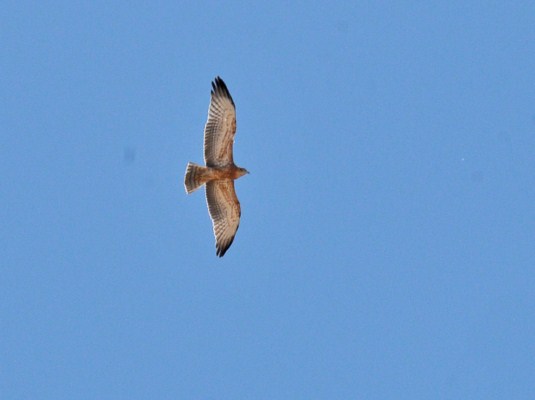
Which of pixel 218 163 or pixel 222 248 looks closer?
pixel 218 163

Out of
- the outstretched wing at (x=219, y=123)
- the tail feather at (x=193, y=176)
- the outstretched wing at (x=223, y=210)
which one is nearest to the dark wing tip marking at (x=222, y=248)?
the outstretched wing at (x=223, y=210)

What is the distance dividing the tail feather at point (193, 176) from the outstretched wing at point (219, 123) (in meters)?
0.26

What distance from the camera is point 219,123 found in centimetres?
3278

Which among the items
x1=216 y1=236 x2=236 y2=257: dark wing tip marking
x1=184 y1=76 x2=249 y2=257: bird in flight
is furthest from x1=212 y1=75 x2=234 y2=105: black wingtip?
x1=216 y1=236 x2=236 y2=257: dark wing tip marking

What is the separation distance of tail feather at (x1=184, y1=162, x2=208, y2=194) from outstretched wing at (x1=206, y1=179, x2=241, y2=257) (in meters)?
0.73

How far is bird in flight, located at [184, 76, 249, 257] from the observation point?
32.8 metres

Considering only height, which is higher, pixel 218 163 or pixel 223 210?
pixel 218 163

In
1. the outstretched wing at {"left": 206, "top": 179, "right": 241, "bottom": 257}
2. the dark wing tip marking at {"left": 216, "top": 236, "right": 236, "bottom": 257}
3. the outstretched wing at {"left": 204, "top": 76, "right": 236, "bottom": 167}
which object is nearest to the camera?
the outstretched wing at {"left": 204, "top": 76, "right": 236, "bottom": 167}

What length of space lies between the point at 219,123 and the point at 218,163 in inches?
38.8

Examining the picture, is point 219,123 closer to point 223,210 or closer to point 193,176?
point 193,176

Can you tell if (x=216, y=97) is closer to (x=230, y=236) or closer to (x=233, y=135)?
(x=233, y=135)

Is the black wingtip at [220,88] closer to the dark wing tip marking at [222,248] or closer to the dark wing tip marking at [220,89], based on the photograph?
the dark wing tip marking at [220,89]

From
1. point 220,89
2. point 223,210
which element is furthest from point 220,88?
point 223,210

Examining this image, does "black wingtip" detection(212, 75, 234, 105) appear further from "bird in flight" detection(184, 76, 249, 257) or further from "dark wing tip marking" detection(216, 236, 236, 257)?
"dark wing tip marking" detection(216, 236, 236, 257)
